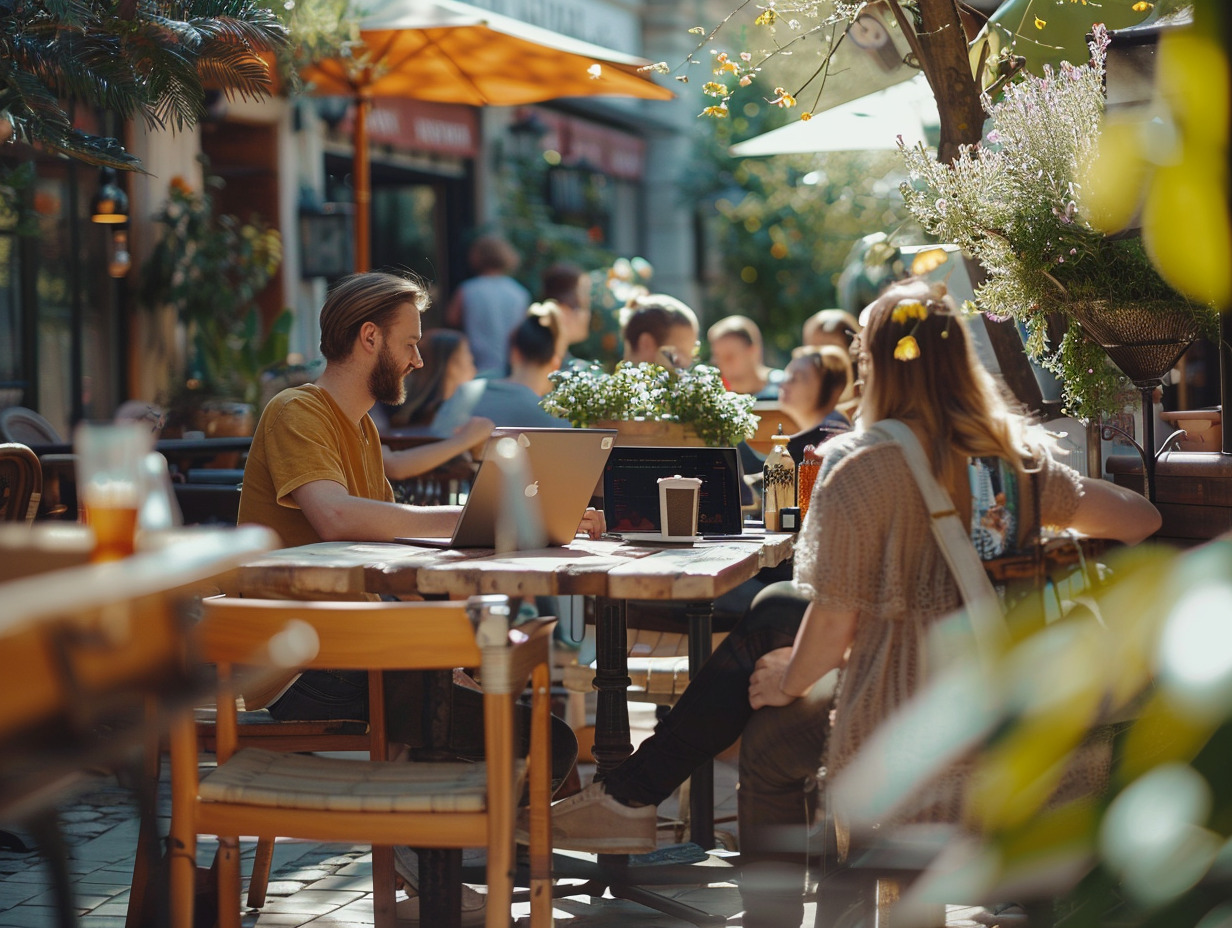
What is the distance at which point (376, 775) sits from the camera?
2.23 metres

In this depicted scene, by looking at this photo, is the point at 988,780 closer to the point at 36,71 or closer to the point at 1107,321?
the point at 1107,321

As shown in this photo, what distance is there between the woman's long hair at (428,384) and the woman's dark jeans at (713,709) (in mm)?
3620

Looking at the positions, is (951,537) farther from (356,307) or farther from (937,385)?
(356,307)

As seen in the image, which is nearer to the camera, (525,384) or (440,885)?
(440,885)

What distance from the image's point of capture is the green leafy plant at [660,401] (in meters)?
3.64

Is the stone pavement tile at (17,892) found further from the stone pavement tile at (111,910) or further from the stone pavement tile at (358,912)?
the stone pavement tile at (358,912)

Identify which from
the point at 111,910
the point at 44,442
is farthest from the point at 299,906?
the point at 44,442

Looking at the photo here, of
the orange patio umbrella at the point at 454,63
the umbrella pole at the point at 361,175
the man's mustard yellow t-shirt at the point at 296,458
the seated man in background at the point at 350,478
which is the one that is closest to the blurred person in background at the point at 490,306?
the umbrella pole at the point at 361,175

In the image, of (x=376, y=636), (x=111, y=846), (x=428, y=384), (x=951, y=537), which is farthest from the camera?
(x=428, y=384)

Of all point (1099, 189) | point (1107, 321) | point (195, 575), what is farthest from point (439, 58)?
point (1099, 189)

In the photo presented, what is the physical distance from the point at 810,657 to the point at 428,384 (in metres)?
4.16

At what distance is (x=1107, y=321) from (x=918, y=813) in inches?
49.8

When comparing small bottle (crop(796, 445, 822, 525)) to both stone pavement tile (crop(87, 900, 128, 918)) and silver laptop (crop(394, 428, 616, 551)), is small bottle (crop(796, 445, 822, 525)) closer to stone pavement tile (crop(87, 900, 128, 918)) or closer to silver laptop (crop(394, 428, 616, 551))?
silver laptop (crop(394, 428, 616, 551))

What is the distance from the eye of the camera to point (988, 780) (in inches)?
18.0
